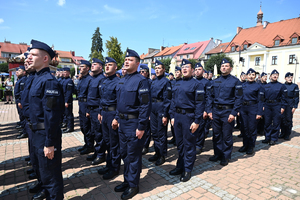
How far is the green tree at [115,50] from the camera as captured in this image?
111 ft

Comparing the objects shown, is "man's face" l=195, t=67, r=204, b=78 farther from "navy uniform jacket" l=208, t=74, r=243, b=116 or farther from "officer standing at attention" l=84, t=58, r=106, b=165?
"officer standing at attention" l=84, t=58, r=106, b=165

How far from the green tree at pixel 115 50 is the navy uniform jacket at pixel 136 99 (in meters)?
30.6

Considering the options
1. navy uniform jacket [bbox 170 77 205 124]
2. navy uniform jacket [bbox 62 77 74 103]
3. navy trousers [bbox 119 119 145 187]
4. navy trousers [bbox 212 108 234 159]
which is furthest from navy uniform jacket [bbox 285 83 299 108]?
navy uniform jacket [bbox 62 77 74 103]

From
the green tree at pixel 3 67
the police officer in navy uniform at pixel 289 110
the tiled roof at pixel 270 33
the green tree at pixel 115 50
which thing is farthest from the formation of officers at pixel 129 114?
the green tree at pixel 3 67

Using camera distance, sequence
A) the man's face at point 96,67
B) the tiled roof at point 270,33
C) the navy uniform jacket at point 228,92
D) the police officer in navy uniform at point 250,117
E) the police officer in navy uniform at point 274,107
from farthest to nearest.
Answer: the tiled roof at point 270,33 < the police officer in navy uniform at point 274,107 < the police officer in navy uniform at point 250,117 < the man's face at point 96,67 < the navy uniform jacket at point 228,92

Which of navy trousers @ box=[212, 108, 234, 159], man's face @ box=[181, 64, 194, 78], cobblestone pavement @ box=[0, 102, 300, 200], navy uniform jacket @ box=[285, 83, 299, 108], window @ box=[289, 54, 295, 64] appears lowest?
cobblestone pavement @ box=[0, 102, 300, 200]

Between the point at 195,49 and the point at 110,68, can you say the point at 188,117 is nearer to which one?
the point at 110,68

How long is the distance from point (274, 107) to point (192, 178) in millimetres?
4713

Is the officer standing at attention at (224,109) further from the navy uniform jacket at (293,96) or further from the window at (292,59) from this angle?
the window at (292,59)

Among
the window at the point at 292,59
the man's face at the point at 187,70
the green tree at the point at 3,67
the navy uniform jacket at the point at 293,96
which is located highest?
the window at the point at 292,59

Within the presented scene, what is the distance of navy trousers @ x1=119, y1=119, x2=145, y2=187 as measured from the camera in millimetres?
3217

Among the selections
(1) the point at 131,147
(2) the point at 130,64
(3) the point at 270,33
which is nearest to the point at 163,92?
(2) the point at 130,64

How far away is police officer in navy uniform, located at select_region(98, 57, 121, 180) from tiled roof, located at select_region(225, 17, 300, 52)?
42.0m

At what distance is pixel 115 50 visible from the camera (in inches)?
1340
